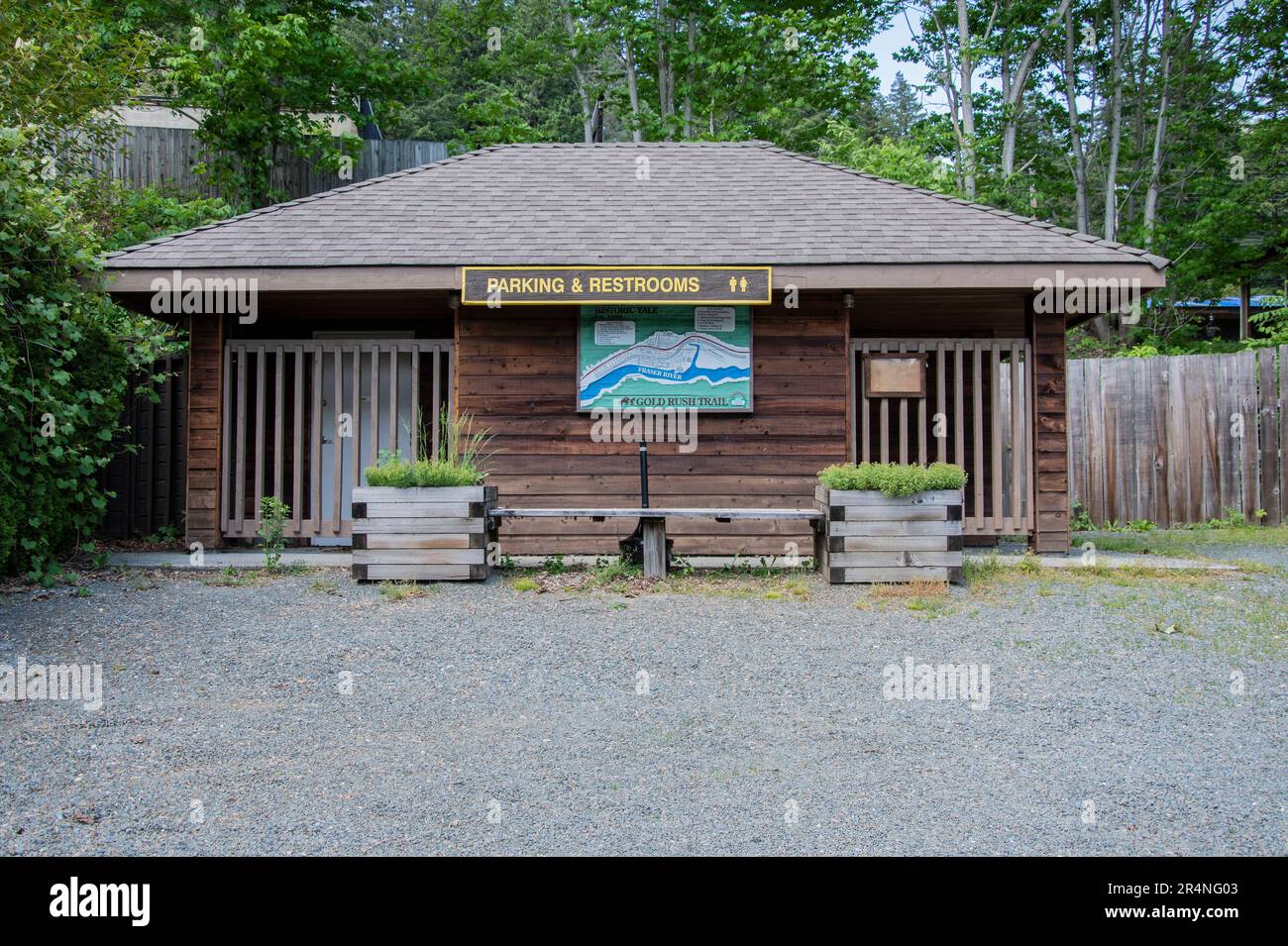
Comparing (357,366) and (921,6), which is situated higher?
(921,6)

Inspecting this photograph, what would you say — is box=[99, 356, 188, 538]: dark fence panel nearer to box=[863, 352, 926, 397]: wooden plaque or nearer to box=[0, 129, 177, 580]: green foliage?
box=[0, 129, 177, 580]: green foliage

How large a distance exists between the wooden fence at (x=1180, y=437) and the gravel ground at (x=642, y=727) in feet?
20.3

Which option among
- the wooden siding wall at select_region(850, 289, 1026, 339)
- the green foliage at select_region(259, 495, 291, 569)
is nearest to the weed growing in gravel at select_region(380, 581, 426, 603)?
the green foliage at select_region(259, 495, 291, 569)

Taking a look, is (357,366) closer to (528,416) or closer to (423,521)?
(528,416)

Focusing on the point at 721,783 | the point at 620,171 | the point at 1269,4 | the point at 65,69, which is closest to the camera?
the point at 721,783

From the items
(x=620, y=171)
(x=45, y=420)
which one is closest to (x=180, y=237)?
(x=45, y=420)

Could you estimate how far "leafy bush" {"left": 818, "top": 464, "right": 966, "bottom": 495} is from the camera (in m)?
7.38

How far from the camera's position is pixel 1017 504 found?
31.4 feet

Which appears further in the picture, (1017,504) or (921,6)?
(921,6)

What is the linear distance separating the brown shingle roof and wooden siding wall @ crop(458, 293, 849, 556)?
0.70 metres

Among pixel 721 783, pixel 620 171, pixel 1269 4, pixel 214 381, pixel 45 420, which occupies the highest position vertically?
pixel 1269 4

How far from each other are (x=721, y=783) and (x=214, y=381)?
7692mm

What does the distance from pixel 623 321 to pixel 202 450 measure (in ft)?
14.4

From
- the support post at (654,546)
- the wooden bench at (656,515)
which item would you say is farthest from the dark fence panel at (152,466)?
the support post at (654,546)
